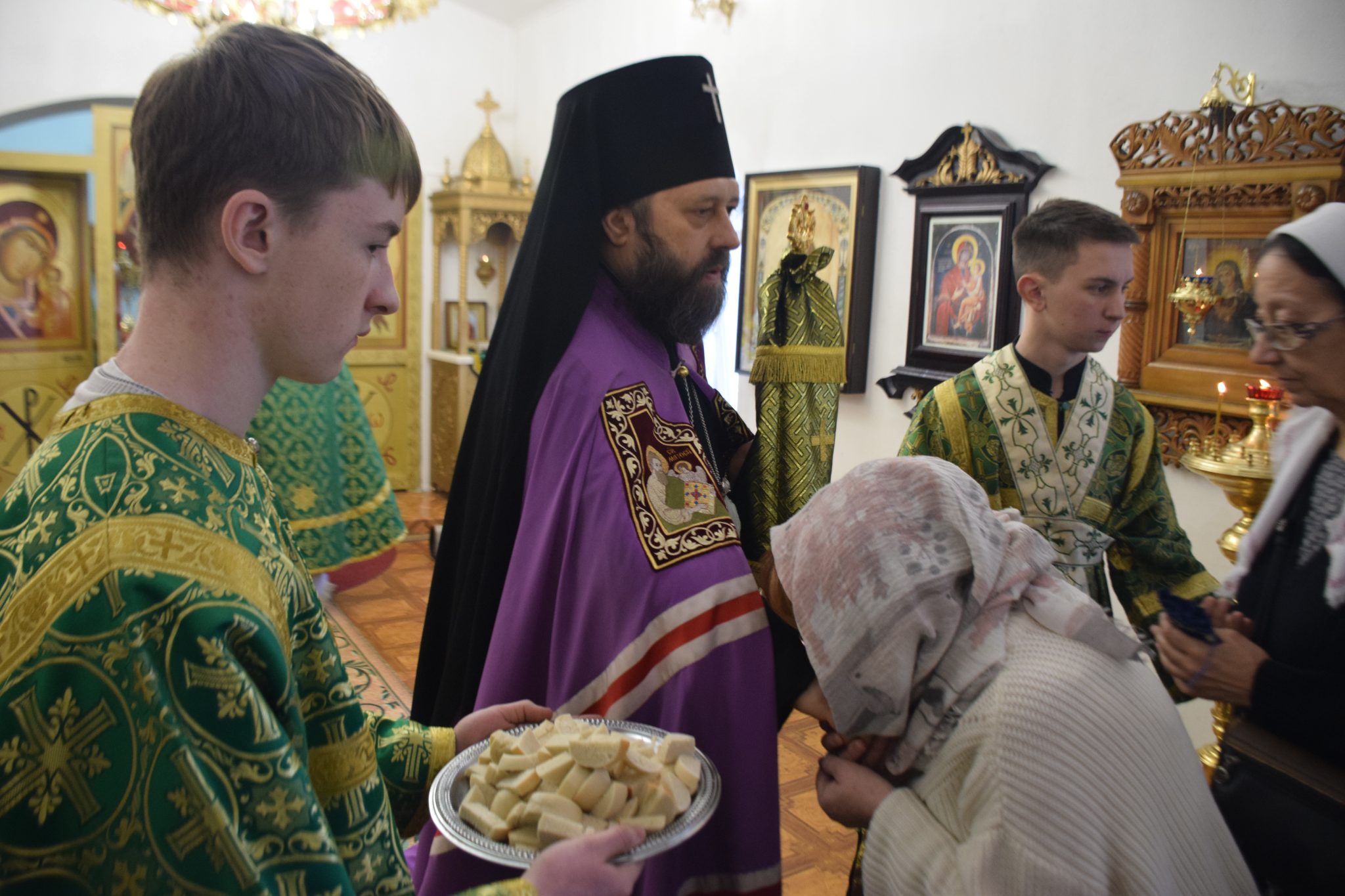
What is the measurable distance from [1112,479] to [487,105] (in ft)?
23.9

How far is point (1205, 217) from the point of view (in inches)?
146

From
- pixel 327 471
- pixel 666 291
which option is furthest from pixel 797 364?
pixel 327 471

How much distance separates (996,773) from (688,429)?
0.91 metres

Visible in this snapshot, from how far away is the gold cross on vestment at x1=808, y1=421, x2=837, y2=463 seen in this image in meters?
2.28

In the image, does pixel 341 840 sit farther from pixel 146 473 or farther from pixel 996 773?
pixel 996 773

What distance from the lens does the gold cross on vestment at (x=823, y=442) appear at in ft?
7.48

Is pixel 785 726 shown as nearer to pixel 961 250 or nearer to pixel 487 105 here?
pixel 961 250

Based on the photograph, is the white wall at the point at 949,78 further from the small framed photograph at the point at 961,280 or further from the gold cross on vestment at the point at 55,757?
the gold cross on vestment at the point at 55,757

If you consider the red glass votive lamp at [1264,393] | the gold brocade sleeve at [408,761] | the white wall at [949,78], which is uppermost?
the white wall at [949,78]

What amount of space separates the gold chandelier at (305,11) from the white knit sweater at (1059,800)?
17.1 ft

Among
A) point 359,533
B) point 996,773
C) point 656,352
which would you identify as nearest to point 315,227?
point 996,773

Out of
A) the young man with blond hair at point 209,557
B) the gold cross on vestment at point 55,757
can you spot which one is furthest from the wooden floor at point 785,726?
the gold cross on vestment at point 55,757

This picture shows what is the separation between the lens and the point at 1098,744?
1.31 m

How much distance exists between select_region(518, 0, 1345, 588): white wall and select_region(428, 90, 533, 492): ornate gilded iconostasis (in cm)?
182
